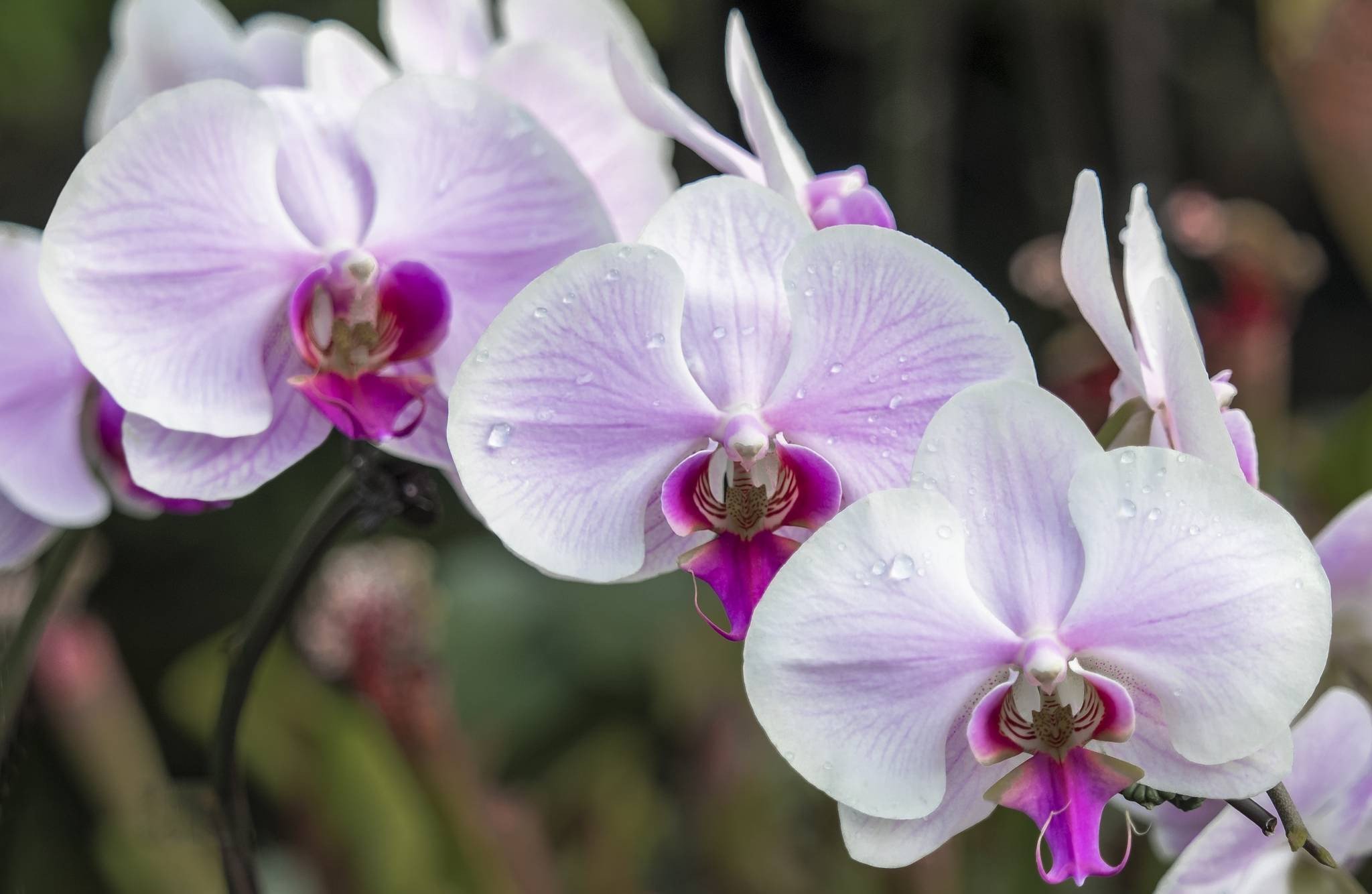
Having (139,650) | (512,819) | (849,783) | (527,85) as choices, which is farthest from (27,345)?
(139,650)

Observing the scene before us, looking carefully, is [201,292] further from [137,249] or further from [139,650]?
[139,650]

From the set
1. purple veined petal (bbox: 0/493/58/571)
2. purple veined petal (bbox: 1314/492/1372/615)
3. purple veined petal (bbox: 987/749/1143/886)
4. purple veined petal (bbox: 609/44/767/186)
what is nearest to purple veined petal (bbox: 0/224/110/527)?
purple veined petal (bbox: 0/493/58/571)

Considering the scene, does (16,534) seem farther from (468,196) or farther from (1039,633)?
(1039,633)

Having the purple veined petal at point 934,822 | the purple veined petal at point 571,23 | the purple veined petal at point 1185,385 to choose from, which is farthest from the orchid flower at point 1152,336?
the purple veined petal at point 571,23

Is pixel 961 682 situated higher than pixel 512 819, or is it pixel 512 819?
pixel 961 682

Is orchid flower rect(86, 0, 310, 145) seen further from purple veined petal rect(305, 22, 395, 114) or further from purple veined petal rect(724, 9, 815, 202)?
purple veined petal rect(724, 9, 815, 202)

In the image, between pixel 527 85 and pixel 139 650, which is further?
pixel 139 650
